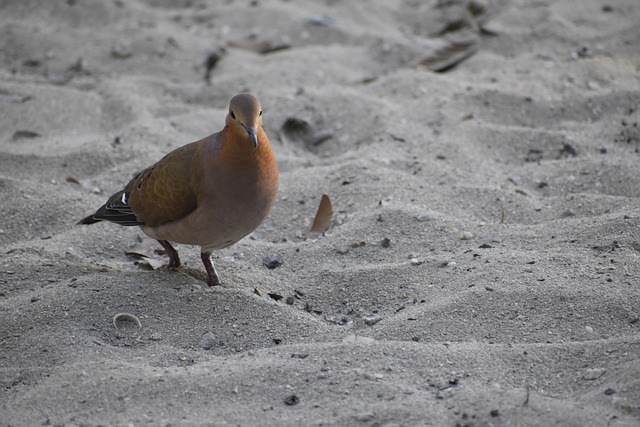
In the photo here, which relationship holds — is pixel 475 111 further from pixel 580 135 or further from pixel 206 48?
pixel 206 48

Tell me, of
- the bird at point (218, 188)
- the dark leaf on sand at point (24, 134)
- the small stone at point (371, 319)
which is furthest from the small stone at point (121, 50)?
the small stone at point (371, 319)

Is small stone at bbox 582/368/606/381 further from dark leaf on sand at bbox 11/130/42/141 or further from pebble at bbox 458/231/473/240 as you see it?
dark leaf on sand at bbox 11/130/42/141

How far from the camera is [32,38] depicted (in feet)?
20.8

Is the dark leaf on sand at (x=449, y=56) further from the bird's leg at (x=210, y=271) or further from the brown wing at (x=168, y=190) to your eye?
the bird's leg at (x=210, y=271)

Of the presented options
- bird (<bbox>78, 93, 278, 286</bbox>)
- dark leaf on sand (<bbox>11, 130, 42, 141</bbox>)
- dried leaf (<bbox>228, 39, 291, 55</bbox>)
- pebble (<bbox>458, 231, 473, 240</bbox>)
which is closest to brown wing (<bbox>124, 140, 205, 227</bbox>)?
bird (<bbox>78, 93, 278, 286</bbox>)

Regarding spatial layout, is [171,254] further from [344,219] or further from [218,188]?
[344,219]

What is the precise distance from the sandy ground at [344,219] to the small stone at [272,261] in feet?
0.10

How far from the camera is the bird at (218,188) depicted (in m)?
3.42

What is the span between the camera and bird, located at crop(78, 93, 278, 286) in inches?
135

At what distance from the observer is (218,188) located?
3436 mm

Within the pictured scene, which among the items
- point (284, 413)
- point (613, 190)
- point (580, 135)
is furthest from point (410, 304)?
point (580, 135)

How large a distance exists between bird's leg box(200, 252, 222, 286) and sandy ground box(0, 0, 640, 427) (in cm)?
7

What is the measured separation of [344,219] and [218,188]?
0.99m

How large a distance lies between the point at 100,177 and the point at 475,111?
234 centimetres
